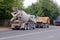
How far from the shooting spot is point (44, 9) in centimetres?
8194

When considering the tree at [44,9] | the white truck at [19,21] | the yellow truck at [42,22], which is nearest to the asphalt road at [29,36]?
the white truck at [19,21]

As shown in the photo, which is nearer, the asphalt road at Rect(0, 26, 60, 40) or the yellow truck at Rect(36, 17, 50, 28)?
the asphalt road at Rect(0, 26, 60, 40)

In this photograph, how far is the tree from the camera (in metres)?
80.1

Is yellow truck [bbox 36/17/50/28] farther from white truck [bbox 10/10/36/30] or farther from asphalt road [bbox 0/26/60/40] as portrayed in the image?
asphalt road [bbox 0/26/60/40]

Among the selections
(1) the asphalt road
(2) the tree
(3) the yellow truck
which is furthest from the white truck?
(2) the tree

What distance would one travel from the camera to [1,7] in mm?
49219

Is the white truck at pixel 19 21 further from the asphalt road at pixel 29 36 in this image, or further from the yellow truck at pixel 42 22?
the yellow truck at pixel 42 22

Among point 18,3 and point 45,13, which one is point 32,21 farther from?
point 45,13

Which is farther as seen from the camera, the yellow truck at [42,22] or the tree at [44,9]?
the tree at [44,9]

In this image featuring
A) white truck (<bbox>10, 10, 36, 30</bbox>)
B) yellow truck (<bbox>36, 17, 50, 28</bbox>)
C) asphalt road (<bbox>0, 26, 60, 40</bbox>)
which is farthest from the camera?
yellow truck (<bbox>36, 17, 50, 28</bbox>)

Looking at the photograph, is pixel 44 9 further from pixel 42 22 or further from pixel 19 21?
pixel 19 21

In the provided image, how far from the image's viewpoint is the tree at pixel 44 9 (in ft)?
263

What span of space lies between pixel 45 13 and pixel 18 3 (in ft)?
106

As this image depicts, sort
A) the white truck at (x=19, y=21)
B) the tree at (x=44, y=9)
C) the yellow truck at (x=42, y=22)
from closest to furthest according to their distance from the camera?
1. the white truck at (x=19, y=21)
2. the yellow truck at (x=42, y=22)
3. the tree at (x=44, y=9)
